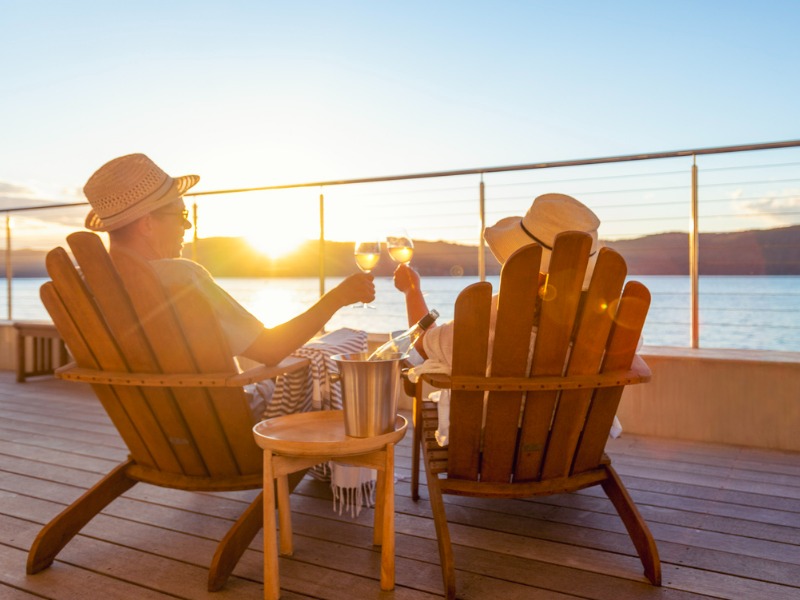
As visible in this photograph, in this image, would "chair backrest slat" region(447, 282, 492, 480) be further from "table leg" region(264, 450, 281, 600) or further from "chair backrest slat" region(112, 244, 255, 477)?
"chair backrest slat" region(112, 244, 255, 477)

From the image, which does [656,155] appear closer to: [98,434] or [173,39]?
[98,434]

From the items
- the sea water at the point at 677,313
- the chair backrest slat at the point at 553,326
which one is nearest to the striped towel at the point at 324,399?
the chair backrest slat at the point at 553,326

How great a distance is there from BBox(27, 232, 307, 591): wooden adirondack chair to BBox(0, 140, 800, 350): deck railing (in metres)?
0.84

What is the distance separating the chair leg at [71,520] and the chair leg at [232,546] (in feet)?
1.53

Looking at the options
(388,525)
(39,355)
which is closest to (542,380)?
(388,525)

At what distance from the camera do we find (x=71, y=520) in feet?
6.03

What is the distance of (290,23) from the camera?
6.21 m

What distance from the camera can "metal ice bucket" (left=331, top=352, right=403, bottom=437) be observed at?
147 centimetres

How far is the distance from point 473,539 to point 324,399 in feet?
2.18

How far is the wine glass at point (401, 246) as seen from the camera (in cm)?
214

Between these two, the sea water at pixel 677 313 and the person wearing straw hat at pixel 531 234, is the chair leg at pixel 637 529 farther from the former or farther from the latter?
the sea water at pixel 677 313

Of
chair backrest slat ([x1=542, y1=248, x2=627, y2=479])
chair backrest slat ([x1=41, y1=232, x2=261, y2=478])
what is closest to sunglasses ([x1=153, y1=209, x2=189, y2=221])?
chair backrest slat ([x1=41, y1=232, x2=261, y2=478])

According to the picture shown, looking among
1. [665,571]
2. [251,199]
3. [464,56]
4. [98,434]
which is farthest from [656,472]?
[464,56]

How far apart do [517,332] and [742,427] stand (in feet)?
6.36
